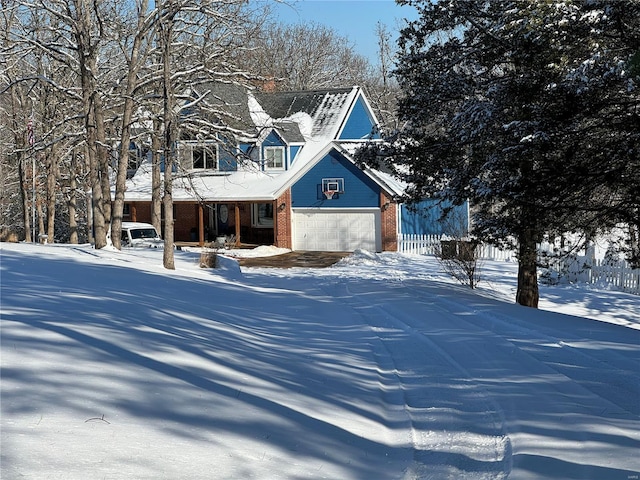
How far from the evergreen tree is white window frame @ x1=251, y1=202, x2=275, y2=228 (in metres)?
22.9

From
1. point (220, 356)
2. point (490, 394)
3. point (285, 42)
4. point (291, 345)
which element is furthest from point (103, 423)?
point (285, 42)

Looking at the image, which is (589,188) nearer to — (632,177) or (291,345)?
(632,177)

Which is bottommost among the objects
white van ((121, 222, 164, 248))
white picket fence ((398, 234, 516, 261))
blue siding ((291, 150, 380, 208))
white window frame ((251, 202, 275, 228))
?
white picket fence ((398, 234, 516, 261))

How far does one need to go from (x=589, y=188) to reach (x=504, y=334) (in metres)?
3.34

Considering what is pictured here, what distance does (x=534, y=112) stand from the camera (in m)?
12.9

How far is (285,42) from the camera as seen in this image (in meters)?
64.3

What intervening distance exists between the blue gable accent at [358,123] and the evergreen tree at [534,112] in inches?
952

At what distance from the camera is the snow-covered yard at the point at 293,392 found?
5301mm

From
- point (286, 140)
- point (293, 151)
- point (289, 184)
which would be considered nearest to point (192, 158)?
point (286, 140)

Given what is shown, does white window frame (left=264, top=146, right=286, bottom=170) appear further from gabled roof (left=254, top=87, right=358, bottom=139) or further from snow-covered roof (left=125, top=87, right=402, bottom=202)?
gabled roof (left=254, top=87, right=358, bottom=139)

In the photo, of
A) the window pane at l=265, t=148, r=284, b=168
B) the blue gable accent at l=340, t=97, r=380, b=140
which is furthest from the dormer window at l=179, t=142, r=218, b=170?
the blue gable accent at l=340, t=97, r=380, b=140

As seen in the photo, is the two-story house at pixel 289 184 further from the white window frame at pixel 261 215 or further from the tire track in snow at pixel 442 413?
the tire track in snow at pixel 442 413

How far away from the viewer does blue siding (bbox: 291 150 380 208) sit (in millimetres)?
36094

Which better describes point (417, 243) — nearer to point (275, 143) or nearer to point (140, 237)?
point (275, 143)
